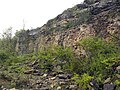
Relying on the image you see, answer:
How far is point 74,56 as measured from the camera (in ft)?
109

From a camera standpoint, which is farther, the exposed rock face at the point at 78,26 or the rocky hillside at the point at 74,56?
the exposed rock face at the point at 78,26

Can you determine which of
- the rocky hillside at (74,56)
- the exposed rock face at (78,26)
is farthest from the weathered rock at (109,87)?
the exposed rock face at (78,26)

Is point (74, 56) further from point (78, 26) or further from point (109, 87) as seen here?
point (78, 26)

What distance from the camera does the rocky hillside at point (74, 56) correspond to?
26.6m

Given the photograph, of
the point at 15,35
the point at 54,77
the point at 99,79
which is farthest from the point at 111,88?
the point at 15,35

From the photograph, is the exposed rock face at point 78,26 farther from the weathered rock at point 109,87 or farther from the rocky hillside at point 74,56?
the weathered rock at point 109,87

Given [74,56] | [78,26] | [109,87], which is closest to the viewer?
[109,87]

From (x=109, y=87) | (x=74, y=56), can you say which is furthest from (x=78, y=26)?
(x=109, y=87)

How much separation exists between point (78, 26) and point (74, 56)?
32.3 ft

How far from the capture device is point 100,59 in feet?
93.7

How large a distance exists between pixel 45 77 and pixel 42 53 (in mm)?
6527

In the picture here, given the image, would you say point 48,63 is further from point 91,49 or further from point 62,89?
point 62,89

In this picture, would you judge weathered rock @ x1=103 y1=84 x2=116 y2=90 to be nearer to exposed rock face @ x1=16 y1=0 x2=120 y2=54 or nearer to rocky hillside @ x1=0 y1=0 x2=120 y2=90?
rocky hillside @ x1=0 y1=0 x2=120 y2=90

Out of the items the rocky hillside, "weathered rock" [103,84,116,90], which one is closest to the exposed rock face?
the rocky hillside
